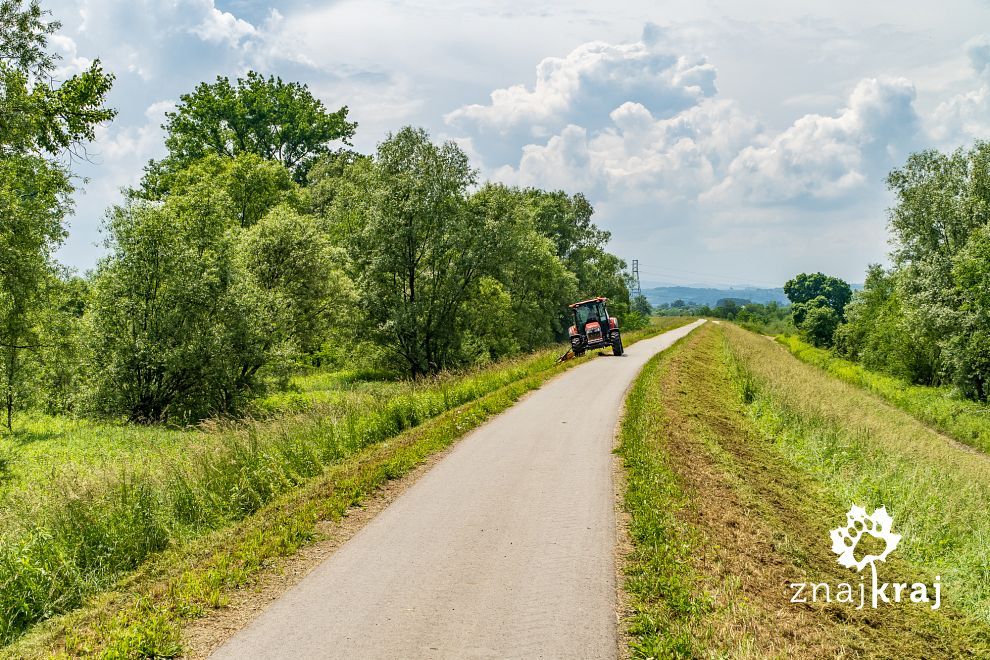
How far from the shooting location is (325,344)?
→ 3453 centimetres

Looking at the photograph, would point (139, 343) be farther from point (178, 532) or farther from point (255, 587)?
point (255, 587)

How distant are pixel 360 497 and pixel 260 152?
5445 cm

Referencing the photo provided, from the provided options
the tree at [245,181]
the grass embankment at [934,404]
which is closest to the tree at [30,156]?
the tree at [245,181]

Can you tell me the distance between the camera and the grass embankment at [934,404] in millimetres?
25312

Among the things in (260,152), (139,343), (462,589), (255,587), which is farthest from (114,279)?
(260,152)

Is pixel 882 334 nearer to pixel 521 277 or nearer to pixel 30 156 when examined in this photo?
pixel 521 277

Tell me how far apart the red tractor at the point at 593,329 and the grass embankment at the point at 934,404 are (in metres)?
14.8

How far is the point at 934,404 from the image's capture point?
30.3 meters

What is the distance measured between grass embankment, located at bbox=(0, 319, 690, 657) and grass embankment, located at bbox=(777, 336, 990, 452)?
24.3 meters

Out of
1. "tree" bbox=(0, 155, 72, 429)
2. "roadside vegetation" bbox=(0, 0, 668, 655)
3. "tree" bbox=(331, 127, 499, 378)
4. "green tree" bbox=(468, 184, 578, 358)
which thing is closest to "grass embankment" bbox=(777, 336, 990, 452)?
"roadside vegetation" bbox=(0, 0, 668, 655)

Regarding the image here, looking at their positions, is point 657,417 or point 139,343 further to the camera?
point 139,343

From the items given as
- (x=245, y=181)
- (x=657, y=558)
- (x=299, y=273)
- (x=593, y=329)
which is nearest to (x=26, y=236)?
(x=299, y=273)

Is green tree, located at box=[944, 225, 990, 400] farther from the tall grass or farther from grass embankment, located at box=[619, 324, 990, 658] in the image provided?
grass embankment, located at box=[619, 324, 990, 658]

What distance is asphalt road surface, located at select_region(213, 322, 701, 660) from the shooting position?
5.03 metres
